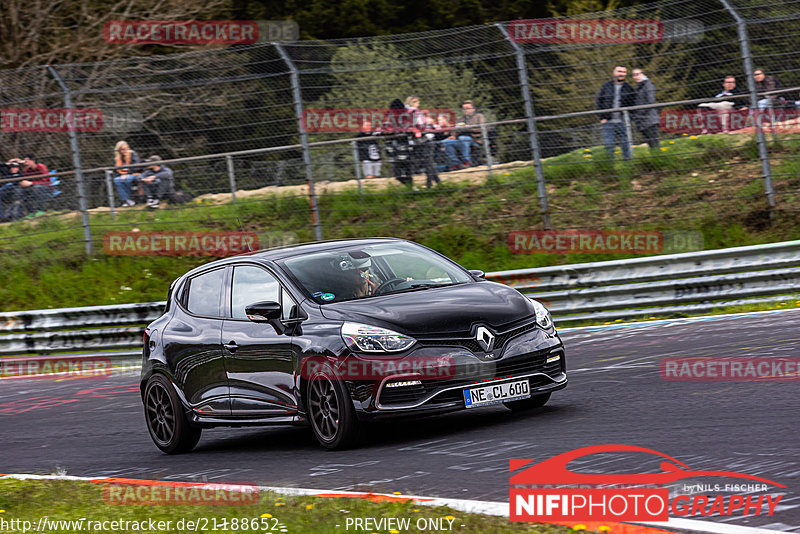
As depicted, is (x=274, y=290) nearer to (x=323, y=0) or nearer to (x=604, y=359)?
(x=604, y=359)

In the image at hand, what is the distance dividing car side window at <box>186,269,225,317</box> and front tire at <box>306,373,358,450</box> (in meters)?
1.47

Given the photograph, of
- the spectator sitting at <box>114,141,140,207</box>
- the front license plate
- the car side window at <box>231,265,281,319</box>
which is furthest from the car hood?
the spectator sitting at <box>114,141,140,207</box>

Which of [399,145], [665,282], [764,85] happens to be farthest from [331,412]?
[764,85]

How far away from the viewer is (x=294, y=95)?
17.4 m

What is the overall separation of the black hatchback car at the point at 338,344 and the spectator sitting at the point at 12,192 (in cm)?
941

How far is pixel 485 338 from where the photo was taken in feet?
27.7

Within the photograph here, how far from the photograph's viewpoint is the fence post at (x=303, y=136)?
1734cm

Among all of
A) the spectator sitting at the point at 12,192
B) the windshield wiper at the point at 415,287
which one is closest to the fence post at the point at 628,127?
the windshield wiper at the point at 415,287

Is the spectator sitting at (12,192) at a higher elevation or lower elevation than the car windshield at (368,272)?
higher

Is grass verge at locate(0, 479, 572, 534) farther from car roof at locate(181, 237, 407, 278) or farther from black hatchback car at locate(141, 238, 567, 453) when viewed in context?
car roof at locate(181, 237, 407, 278)

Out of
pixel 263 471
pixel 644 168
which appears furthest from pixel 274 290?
pixel 644 168

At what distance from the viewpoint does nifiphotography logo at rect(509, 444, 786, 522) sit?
571 cm

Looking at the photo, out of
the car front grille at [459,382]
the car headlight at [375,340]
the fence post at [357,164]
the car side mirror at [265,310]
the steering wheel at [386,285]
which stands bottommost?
the car front grille at [459,382]

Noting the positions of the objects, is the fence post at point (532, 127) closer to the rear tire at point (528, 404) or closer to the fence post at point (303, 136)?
the fence post at point (303, 136)
